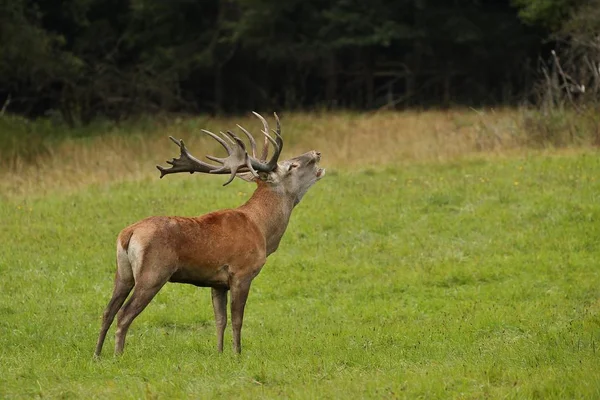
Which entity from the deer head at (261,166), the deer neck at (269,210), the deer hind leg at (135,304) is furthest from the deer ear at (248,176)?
the deer hind leg at (135,304)

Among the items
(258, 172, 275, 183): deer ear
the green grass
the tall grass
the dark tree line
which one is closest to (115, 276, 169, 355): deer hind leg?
the green grass

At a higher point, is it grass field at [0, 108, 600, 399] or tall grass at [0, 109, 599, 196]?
grass field at [0, 108, 600, 399]

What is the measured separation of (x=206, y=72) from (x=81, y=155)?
1943 cm

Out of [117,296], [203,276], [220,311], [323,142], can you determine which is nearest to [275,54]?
[323,142]

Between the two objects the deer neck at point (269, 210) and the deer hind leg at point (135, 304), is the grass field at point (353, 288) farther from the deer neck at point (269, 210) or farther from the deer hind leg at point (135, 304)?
the deer neck at point (269, 210)

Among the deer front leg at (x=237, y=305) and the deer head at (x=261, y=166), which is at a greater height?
the deer head at (x=261, y=166)

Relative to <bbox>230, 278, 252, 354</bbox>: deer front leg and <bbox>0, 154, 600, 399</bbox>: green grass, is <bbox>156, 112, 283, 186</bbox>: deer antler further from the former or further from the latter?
<bbox>0, 154, 600, 399</bbox>: green grass

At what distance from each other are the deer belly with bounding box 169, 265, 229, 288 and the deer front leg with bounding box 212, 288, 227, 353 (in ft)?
0.73

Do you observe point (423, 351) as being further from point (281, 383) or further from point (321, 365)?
point (281, 383)

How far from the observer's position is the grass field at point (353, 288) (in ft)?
26.6

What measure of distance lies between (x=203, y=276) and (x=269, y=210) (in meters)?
1.10

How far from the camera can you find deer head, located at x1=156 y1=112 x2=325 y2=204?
32.7ft

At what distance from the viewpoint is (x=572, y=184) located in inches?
653

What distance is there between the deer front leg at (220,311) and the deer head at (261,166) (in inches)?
39.5
